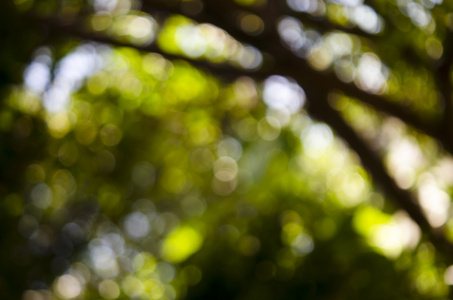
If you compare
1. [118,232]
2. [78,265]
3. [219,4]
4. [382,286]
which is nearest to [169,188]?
[118,232]

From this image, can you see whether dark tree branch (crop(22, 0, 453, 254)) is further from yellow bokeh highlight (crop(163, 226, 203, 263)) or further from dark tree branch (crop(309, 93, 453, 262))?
yellow bokeh highlight (crop(163, 226, 203, 263))

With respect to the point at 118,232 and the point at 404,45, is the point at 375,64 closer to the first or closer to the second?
the point at 404,45

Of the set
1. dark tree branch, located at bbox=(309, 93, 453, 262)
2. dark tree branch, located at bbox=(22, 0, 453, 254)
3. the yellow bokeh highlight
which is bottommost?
the yellow bokeh highlight

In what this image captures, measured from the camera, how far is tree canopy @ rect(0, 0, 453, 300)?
6.86ft

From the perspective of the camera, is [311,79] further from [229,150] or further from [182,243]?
[229,150]

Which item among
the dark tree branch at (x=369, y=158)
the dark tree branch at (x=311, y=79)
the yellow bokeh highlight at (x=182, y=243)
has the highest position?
the dark tree branch at (x=311, y=79)

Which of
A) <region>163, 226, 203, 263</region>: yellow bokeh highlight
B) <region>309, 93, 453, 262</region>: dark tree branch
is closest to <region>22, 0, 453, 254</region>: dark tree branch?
<region>309, 93, 453, 262</region>: dark tree branch

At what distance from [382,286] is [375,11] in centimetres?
129

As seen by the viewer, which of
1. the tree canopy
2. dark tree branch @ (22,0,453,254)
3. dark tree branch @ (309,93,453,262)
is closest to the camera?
the tree canopy

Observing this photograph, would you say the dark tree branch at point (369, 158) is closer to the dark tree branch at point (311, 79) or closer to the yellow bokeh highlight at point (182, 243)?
the dark tree branch at point (311, 79)

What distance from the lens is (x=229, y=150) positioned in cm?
368

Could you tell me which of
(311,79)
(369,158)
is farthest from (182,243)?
(369,158)

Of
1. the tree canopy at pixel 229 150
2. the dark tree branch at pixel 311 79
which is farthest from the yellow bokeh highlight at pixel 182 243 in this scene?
the dark tree branch at pixel 311 79

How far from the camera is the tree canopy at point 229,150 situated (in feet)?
6.86
